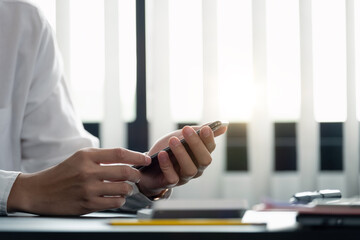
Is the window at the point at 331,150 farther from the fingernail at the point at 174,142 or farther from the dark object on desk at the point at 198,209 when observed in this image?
the dark object on desk at the point at 198,209

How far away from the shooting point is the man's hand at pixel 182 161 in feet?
2.94

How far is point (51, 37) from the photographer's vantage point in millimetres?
1387

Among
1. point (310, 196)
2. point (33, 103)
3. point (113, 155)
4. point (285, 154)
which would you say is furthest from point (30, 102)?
point (285, 154)

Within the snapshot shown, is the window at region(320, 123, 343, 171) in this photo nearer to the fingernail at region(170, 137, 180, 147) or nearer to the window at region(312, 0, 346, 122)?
the window at region(312, 0, 346, 122)

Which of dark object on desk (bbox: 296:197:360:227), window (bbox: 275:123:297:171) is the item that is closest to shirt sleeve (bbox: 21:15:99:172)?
dark object on desk (bbox: 296:197:360:227)

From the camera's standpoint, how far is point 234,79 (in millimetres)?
2170

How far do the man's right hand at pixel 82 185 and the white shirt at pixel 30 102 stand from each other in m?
0.48

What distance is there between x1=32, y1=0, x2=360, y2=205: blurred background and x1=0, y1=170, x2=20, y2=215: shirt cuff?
1334 mm

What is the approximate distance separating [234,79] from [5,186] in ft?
4.75

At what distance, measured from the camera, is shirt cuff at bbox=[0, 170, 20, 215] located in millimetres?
794

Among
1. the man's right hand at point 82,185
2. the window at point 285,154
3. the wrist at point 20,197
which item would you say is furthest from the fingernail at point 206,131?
the window at point 285,154

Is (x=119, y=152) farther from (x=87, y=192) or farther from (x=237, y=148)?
(x=237, y=148)
